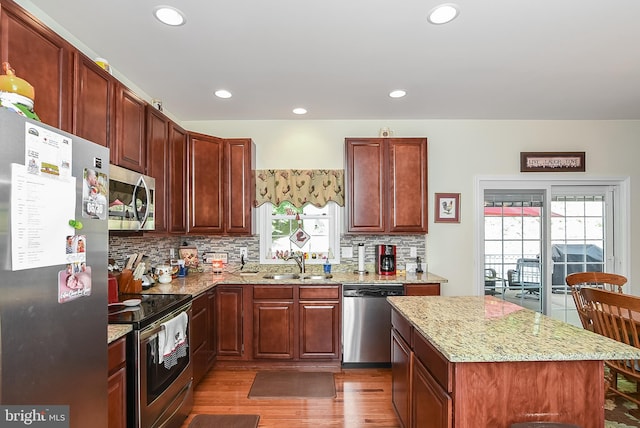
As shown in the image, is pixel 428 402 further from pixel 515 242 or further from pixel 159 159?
pixel 515 242

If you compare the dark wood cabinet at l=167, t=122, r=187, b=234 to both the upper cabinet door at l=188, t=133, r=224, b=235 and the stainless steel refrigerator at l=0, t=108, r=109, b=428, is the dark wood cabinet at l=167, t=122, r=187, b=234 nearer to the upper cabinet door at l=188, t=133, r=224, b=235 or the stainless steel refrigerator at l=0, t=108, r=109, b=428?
the upper cabinet door at l=188, t=133, r=224, b=235

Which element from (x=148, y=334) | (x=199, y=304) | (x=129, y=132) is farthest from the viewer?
(x=199, y=304)

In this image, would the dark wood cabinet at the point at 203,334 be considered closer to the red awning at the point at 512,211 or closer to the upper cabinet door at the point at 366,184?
the upper cabinet door at the point at 366,184

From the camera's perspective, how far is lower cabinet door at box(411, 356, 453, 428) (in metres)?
1.48

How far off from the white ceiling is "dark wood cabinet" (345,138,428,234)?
40 centimetres

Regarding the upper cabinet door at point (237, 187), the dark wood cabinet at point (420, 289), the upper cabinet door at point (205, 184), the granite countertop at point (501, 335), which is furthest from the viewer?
the upper cabinet door at point (237, 187)

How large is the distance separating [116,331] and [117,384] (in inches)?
10.7

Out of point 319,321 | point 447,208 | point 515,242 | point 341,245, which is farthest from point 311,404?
point 515,242

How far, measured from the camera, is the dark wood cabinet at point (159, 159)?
2.83 meters

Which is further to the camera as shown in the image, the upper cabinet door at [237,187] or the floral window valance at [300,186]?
the floral window valance at [300,186]

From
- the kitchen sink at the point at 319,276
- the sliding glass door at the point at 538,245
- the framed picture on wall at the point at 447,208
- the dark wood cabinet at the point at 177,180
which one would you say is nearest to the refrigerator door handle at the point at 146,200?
the dark wood cabinet at the point at 177,180

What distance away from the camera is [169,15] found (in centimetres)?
208

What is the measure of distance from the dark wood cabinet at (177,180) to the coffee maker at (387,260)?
210 cm

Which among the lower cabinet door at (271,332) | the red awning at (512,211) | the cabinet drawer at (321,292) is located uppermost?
the red awning at (512,211)
